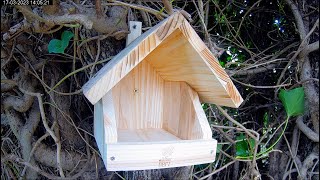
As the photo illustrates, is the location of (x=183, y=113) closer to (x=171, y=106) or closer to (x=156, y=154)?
(x=171, y=106)

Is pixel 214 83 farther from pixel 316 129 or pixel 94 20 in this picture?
pixel 316 129

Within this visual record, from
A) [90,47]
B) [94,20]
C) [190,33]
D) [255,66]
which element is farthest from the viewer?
[255,66]

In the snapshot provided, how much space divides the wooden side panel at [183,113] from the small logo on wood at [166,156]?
0.35ft

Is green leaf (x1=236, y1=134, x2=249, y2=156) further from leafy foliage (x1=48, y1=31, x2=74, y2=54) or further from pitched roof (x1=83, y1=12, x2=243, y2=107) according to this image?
leafy foliage (x1=48, y1=31, x2=74, y2=54)

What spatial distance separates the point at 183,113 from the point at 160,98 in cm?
9

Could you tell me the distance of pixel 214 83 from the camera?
0.75m

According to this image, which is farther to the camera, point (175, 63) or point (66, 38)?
point (66, 38)

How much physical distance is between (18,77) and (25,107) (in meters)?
0.10

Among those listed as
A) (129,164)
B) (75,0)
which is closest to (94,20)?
(75,0)

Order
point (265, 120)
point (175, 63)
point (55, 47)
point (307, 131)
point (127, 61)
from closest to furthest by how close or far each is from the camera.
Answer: point (127, 61), point (175, 63), point (55, 47), point (307, 131), point (265, 120)

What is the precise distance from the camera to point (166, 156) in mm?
711

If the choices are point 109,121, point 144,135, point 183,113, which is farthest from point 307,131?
point 109,121

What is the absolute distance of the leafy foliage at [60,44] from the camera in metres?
0.91
